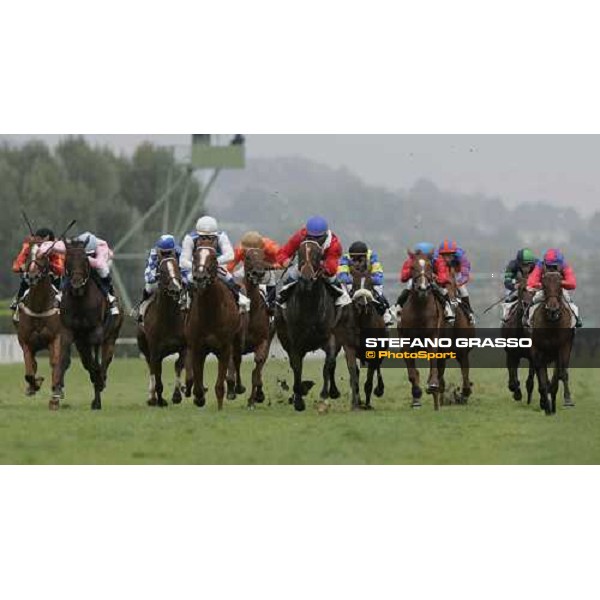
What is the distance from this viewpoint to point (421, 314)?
63.5 feet

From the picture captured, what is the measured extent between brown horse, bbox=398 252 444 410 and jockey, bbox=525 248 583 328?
113 centimetres

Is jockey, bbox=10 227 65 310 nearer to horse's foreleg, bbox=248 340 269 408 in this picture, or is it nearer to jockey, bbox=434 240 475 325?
horse's foreleg, bbox=248 340 269 408

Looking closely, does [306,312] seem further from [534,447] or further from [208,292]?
[534,447]

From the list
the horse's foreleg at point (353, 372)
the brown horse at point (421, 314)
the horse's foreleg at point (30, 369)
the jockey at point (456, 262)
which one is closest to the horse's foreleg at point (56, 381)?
the horse's foreleg at point (30, 369)

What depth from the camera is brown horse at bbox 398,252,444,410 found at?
1916cm

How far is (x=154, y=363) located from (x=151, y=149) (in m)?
41.5

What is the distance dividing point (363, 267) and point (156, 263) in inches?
95.8

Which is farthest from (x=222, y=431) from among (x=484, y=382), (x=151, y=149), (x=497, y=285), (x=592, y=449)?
(x=151, y=149)

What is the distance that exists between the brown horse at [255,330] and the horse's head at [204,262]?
183 cm

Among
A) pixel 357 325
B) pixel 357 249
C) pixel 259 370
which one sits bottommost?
pixel 259 370

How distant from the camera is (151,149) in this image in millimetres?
60625

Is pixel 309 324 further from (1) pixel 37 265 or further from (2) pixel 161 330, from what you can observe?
(1) pixel 37 265

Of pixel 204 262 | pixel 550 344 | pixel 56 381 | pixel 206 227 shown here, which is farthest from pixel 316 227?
pixel 56 381

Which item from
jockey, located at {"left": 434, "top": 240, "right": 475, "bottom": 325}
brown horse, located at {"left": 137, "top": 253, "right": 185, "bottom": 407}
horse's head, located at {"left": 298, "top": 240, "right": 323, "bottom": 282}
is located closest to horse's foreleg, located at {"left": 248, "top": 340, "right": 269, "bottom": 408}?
brown horse, located at {"left": 137, "top": 253, "right": 185, "bottom": 407}
